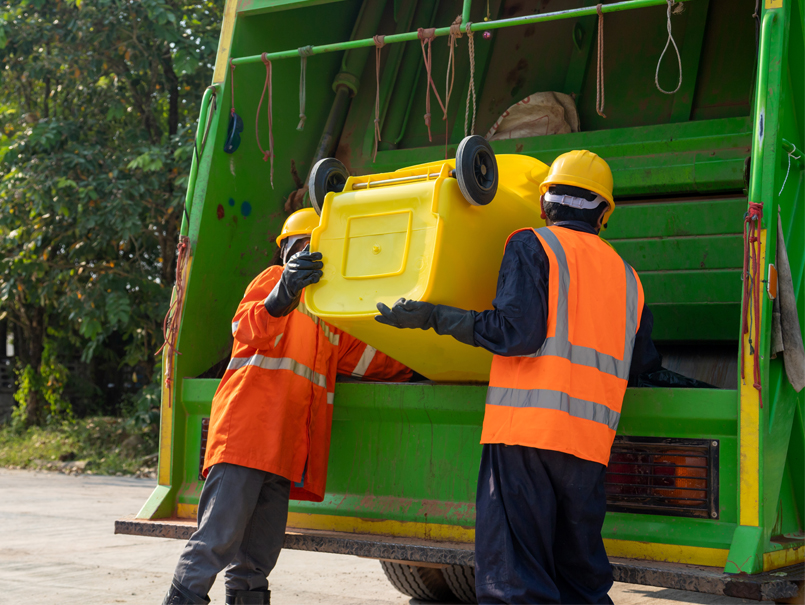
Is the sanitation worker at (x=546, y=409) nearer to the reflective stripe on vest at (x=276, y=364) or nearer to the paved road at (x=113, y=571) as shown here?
the reflective stripe on vest at (x=276, y=364)

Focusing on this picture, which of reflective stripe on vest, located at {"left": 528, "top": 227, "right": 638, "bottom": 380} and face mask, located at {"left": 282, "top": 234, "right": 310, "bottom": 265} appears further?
face mask, located at {"left": 282, "top": 234, "right": 310, "bottom": 265}

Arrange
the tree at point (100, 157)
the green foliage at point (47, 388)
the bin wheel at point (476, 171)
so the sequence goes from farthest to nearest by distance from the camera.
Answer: the green foliage at point (47, 388), the tree at point (100, 157), the bin wheel at point (476, 171)

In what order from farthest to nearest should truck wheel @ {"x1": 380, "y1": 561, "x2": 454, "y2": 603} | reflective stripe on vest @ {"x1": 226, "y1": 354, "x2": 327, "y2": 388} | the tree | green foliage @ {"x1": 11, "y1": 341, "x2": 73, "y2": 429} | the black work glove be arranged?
green foliage @ {"x1": 11, "y1": 341, "x2": 73, "y2": 429}, the tree, truck wheel @ {"x1": 380, "y1": 561, "x2": 454, "y2": 603}, reflective stripe on vest @ {"x1": 226, "y1": 354, "x2": 327, "y2": 388}, the black work glove

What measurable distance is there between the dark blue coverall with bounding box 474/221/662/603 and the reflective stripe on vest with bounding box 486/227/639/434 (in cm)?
3

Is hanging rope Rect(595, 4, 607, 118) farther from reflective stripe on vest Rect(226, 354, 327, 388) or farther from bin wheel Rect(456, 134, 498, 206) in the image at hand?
reflective stripe on vest Rect(226, 354, 327, 388)

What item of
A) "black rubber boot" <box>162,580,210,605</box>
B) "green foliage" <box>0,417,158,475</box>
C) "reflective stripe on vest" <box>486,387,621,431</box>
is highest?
"reflective stripe on vest" <box>486,387,621,431</box>

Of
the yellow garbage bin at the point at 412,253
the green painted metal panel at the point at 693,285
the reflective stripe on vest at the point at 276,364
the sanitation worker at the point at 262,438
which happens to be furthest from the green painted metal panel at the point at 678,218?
the reflective stripe on vest at the point at 276,364

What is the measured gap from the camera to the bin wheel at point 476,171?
2225mm

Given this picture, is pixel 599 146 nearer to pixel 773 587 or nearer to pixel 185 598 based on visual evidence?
pixel 773 587

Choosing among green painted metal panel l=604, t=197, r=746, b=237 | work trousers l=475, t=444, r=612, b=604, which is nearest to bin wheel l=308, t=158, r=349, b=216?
work trousers l=475, t=444, r=612, b=604

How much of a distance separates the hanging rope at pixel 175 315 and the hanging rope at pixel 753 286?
1831mm

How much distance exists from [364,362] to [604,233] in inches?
41.8

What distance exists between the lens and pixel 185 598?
99.6 inches

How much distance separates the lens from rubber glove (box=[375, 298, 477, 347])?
83.4 inches
